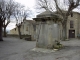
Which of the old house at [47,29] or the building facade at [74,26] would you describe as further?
the building facade at [74,26]

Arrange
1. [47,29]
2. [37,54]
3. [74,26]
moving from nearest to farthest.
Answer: [37,54] < [47,29] < [74,26]

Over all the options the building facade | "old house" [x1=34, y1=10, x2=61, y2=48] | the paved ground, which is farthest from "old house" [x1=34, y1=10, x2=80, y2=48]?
the building facade

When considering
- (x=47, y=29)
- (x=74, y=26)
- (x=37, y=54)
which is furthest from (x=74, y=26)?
(x=37, y=54)

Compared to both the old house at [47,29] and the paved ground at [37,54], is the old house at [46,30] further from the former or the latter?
the paved ground at [37,54]

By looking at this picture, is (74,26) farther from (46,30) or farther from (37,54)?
(37,54)

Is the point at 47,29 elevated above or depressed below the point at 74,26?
below

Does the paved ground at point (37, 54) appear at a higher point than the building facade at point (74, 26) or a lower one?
lower

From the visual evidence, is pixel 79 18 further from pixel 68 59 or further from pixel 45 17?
pixel 68 59

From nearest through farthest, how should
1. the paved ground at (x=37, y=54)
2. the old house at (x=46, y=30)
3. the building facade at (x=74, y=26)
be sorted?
the paved ground at (x=37, y=54), the old house at (x=46, y=30), the building facade at (x=74, y=26)

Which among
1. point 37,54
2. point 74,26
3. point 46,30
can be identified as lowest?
point 37,54

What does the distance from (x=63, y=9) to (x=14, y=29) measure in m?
34.0

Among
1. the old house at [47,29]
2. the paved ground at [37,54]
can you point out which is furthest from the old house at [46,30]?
the paved ground at [37,54]

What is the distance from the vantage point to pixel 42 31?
11.6 m

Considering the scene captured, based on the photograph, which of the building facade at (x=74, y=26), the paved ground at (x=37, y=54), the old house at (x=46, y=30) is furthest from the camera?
the building facade at (x=74, y=26)
